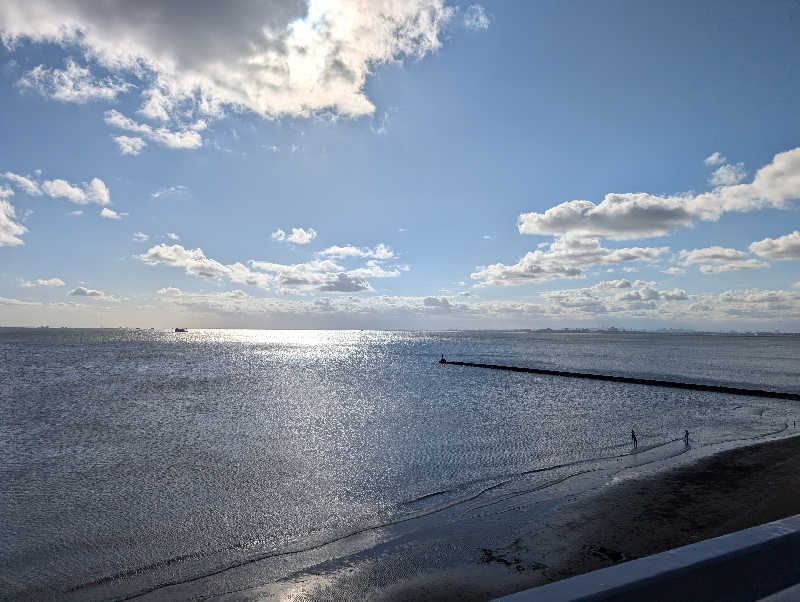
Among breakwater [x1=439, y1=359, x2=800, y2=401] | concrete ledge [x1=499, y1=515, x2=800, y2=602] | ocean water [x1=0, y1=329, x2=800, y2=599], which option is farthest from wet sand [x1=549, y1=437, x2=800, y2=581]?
breakwater [x1=439, y1=359, x2=800, y2=401]

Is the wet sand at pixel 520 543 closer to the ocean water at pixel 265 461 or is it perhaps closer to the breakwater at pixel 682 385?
the ocean water at pixel 265 461

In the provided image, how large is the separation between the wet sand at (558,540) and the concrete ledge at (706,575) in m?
6.38

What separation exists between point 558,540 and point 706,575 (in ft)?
31.4

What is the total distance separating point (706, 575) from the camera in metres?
4.56

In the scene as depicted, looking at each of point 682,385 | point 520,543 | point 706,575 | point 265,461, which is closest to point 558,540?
point 520,543

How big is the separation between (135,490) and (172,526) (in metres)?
4.74

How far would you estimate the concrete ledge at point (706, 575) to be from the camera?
4102 mm

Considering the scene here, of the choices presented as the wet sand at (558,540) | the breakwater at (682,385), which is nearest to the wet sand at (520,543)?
the wet sand at (558,540)

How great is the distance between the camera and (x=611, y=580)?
421 centimetres

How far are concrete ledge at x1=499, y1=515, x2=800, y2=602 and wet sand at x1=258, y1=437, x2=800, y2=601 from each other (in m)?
6.38

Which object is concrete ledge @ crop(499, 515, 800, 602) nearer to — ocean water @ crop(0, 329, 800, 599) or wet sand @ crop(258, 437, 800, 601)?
wet sand @ crop(258, 437, 800, 601)

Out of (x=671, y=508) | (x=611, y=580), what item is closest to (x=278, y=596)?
(x=611, y=580)

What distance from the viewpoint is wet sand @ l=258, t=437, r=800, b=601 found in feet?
35.6

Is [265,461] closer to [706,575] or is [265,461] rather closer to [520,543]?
[520,543]
